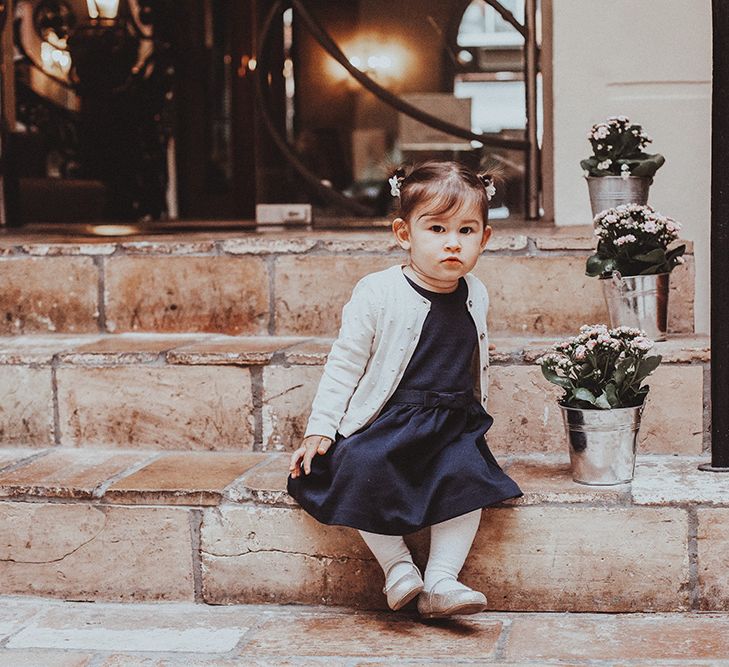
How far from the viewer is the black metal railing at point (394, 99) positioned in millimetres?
4219

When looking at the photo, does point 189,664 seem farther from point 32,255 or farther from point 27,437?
point 32,255

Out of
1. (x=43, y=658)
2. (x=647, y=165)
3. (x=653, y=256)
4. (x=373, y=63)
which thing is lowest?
(x=43, y=658)

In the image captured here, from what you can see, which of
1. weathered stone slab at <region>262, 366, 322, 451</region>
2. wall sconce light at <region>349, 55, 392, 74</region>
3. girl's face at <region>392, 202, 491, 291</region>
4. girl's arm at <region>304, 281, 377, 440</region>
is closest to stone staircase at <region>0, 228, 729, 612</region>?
weathered stone slab at <region>262, 366, 322, 451</region>

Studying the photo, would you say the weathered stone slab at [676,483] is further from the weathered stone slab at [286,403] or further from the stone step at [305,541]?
the weathered stone slab at [286,403]

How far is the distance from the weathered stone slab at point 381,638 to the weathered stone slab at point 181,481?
35 centimetres

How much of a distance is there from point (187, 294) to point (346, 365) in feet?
3.38

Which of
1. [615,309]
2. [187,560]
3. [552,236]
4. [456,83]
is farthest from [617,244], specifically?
[456,83]

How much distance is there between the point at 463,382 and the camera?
8.27 ft

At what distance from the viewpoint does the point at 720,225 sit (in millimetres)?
2547

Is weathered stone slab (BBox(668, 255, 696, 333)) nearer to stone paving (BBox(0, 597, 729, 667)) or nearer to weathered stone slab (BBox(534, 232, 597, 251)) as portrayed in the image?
weathered stone slab (BBox(534, 232, 597, 251))

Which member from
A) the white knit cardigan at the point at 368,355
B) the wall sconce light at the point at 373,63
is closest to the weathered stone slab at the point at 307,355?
the white knit cardigan at the point at 368,355

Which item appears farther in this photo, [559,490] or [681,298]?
[681,298]

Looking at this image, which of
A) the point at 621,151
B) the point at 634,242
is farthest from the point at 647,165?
the point at 634,242

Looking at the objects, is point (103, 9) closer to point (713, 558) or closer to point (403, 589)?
point (403, 589)
